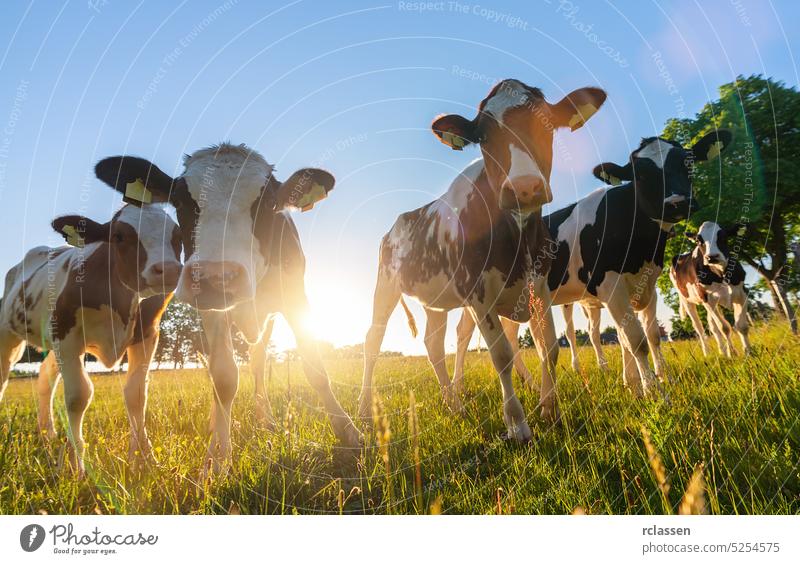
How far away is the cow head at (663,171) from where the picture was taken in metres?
5.00

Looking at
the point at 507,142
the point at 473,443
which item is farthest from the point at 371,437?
the point at 507,142

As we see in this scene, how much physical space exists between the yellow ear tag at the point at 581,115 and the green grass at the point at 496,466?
→ 2636 millimetres

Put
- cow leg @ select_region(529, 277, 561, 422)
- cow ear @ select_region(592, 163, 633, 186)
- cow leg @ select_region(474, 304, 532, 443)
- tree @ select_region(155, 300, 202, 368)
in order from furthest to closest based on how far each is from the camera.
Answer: cow ear @ select_region(592, 163, 633, 186), tree @ select_region(155, 300, 202, 368), cow leg @ select_region(529, 277, 561, 422), cow leg @ select_region(474, 304, 532, 443)

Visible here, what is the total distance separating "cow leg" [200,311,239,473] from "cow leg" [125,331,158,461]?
857 millimetres

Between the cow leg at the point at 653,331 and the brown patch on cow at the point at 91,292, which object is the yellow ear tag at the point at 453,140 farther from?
the cow leg at the point at 653,331

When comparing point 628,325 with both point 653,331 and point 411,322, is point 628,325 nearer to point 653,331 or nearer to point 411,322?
point 653,331

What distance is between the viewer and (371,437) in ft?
13.7

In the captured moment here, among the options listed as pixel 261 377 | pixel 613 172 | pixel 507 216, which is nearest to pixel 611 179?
pixel 613 172

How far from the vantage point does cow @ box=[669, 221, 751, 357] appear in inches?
372

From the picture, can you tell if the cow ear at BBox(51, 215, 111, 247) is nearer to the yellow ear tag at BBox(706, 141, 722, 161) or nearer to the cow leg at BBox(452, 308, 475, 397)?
the cow leg at BBox(452, 308, 475, 397)

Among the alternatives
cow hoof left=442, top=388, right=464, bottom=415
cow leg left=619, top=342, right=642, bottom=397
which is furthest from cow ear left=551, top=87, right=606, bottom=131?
cow hoof left=442, top=388, right=464, bottom=415

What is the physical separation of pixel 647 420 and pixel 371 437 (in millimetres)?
2354

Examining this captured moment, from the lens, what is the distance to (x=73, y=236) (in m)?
4.30
